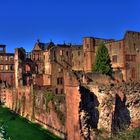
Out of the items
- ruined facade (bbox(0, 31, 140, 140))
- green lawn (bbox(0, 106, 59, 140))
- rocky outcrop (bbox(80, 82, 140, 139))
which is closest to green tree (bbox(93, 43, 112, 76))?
ruined facade (bbox(0, 31, 140, 140))

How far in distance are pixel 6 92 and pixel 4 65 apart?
15357 mm

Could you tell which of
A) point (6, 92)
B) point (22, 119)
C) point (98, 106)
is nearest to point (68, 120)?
point (98, 106)

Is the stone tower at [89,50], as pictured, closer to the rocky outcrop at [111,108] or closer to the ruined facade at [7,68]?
the ruined facade at [7,68]

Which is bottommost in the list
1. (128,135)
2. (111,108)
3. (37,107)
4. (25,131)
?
(25,131)

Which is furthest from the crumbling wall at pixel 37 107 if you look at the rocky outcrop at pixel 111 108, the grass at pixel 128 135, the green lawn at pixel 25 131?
the grass at pixel 128 135

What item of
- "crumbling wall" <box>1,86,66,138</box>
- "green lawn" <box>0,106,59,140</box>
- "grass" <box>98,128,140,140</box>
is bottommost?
"green lawn" <box>0,106,59,140</box>

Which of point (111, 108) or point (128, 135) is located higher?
point (111, 108)

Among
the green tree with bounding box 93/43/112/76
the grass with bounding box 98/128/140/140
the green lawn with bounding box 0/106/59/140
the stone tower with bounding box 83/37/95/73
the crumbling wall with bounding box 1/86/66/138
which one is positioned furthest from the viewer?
the stone tower with bounding box 83/37/95/73

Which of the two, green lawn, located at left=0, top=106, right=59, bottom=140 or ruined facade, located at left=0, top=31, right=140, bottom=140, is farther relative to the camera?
green lawn, located at left=0, top=106, right=59, bottom=140

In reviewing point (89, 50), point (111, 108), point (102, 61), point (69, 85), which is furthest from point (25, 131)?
point (89, 50)

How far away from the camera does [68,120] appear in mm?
39875

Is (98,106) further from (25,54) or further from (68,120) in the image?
(25,54)

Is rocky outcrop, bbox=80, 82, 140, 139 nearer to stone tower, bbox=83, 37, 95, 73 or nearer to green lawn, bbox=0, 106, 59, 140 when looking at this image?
green lawn, bbox=0, 106, 59, 140

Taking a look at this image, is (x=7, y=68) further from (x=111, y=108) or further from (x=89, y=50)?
(x=111, y=108)
